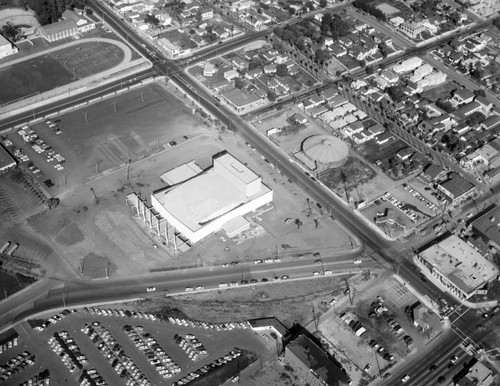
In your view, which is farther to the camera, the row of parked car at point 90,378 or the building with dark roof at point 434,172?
the building with dark roof at point 434,172

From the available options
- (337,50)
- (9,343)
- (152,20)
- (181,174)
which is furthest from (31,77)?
(9,343)

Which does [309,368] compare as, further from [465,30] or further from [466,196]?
[465,30]

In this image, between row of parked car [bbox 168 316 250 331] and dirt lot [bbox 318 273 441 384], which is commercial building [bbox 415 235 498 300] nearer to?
dirt lot [bbox 318 273 441 384]

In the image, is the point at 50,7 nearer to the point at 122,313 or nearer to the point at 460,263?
the point at 122,313

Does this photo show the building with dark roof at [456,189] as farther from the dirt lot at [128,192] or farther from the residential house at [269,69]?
the residential house at [269,69]

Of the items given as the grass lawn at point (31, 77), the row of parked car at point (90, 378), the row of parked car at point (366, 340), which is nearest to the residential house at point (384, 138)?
the row of parked car at point (366, 340)
